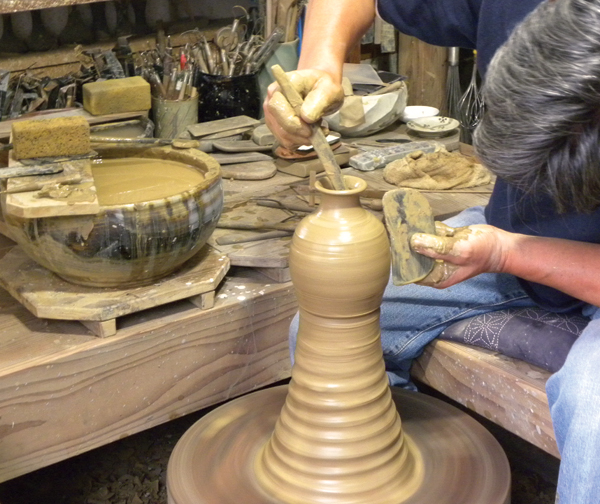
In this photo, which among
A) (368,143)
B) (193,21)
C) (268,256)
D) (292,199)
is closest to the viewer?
(268,256)

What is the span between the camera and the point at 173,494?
1.28 metres

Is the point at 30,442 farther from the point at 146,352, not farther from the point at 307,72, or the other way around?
the point at 307,72

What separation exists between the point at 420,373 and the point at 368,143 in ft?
3.88

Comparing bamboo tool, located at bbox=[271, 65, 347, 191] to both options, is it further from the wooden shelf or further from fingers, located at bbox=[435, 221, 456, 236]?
the wooden shelf

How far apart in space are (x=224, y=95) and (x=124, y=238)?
140 cm

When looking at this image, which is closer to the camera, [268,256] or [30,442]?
[30,442]

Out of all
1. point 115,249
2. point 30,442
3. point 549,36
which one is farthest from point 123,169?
point 549,36

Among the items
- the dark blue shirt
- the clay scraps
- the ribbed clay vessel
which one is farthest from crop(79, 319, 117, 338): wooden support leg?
the clay scraps

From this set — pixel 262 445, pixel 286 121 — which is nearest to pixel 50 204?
pixel 286 121

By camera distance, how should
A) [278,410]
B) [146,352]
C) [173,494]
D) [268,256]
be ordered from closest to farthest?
[173,494], [278,410], [146,352], [268,256]

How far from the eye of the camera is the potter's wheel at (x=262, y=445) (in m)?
1.27

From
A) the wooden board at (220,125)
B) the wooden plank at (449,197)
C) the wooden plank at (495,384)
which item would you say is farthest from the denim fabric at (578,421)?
the wooden board at (220,125)

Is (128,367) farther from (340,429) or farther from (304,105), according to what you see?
(304,105)

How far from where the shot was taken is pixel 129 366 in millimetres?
1560
